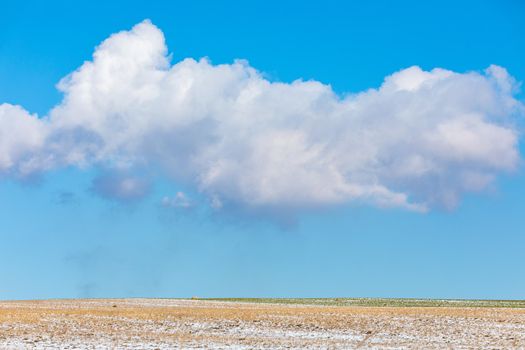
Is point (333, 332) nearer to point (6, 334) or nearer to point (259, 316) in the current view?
point (259, 316)

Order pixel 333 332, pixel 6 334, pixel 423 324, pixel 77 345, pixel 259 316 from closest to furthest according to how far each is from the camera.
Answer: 1. pixel 77 345
2. pixel 6 334
3. pixel 333 332
4. pixel 423 324
5. pixel 259 316

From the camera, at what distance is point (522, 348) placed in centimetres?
3375

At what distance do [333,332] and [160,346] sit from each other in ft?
35.0

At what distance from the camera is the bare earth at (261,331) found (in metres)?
34.4

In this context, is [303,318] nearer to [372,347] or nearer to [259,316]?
[259,316]

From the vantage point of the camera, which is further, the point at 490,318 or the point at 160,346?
the point at 490,318

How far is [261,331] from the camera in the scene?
3975cm

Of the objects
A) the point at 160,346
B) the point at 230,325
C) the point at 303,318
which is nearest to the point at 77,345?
the point at 160,346

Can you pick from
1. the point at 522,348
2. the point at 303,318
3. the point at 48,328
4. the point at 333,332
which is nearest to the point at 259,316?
the point at 303,318

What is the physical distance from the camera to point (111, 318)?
46000 millimetres

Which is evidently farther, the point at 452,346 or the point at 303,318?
the point at 303,318

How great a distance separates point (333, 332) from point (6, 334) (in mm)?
16987

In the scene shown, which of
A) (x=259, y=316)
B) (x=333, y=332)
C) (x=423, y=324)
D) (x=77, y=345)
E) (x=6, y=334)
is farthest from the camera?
(x=259, y=316)

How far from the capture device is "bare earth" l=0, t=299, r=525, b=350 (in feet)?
113
